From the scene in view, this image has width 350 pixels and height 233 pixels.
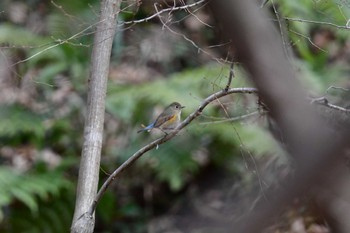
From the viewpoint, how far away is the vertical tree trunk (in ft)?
5.72

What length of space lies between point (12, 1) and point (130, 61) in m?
0.92

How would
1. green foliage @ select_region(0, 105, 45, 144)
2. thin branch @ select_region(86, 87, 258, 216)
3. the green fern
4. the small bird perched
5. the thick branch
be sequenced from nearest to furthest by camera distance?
the thick branch, thin branch @ select_region(86, 87, 258, 216), the small bird perched, the green fern, green foliage @ select_region(0, 105, 45, 144)

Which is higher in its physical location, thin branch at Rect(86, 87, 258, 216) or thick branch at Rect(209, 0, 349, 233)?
thick branch at Rect(209, 0, 349, 233)

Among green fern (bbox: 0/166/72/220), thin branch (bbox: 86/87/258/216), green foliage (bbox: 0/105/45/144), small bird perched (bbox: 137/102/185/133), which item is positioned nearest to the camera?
thin branch (bbox: 86/87/258/216)

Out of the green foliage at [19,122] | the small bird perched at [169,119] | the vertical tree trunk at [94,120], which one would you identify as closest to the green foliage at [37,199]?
the green foliage at [19,122]

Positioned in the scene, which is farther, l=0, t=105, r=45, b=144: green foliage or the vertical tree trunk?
l=0, t=105, r=45, b=144: green foliage

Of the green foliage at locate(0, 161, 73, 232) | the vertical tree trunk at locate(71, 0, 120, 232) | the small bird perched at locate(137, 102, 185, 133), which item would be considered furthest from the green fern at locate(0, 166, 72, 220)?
the vertical tree trunk at locate(71, 0, 120, 232)

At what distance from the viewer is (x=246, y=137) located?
11.0 feet

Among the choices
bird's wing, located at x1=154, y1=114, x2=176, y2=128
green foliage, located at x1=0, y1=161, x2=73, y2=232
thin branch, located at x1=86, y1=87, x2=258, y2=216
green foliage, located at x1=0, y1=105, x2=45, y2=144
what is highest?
thin branch, located at x1=86, y1=87, x2=258, y2=216

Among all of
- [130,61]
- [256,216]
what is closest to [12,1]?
[130,61]

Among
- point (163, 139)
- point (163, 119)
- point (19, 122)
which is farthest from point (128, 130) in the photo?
point (163, 139)

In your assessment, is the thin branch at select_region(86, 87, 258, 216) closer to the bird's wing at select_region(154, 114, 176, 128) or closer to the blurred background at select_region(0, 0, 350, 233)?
the bird's wing at select_region(154, 114, 176, 128)

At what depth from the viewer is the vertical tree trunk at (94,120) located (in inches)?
68.6

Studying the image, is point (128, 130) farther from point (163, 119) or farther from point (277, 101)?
point (277, 101)
